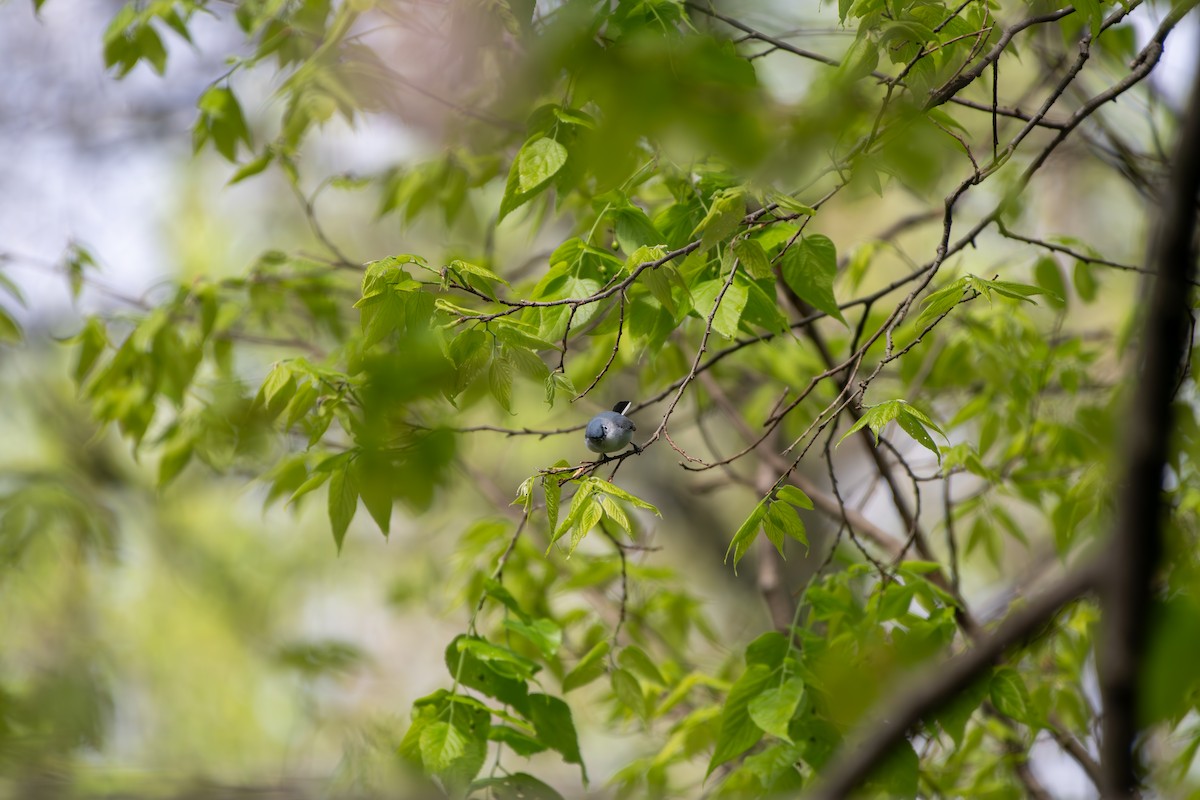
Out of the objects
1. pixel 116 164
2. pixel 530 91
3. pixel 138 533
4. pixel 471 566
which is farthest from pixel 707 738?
pixel 138 533

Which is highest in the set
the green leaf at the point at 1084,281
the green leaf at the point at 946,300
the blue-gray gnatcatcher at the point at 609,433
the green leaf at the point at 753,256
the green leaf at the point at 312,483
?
the green leaf at the point at 1084,281

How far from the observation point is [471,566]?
2.32m

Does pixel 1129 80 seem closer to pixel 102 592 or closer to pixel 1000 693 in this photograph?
pixel 1000 693

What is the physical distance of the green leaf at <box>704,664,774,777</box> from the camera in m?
1.35

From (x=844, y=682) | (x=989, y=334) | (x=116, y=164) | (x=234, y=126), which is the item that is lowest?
(x=844, y=682)

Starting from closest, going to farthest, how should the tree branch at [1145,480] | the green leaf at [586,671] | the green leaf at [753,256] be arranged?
the tree branch at [1145,480] < the green leaf at [753,256] < the green leaf at [586,671]

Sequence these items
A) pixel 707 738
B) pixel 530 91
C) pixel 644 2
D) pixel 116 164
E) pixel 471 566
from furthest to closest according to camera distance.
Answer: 1. pixel 116 164
2. pixel 471 566
3. pixel 707 738
4. pixel 644 2
5. pixel 530 91

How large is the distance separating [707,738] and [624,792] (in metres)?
0.25

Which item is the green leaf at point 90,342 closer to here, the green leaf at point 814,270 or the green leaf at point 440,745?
the green leaf at point 440,745

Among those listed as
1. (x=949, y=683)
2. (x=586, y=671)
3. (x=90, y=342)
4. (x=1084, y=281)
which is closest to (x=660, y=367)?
(x=586, y=671)

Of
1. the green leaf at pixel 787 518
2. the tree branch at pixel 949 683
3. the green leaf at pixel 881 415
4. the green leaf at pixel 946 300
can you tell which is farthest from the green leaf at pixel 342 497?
the tree branch at pixel 949 683

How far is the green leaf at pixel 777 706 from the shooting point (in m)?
1.28

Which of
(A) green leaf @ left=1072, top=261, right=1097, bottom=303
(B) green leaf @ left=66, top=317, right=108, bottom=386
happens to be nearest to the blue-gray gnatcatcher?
(A) green leaf @ left=1072, top=261, right=1097, bottom=303

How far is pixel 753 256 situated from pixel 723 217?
0.30ft
